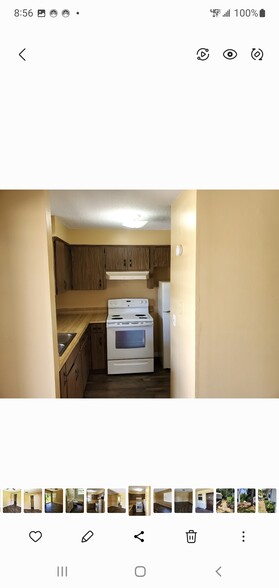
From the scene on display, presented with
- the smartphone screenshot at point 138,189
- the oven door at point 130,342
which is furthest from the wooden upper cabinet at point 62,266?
the smartphone screenshot at point 138,189

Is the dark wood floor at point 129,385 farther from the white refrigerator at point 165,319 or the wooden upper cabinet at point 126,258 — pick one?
the wooden upper cabinet at point 126,258

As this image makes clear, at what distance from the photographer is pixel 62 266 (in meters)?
2.99

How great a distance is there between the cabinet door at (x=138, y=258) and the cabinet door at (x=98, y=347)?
104 centimetres

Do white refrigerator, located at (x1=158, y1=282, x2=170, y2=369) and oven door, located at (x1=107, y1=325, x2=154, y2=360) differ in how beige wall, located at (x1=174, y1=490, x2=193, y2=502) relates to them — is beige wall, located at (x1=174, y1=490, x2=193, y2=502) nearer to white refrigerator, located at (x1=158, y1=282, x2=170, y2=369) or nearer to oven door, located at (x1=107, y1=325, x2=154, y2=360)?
oven door, located at (x1=107, y1=325, x2=154, y2=360)

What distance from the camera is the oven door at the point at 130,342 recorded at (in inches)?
129

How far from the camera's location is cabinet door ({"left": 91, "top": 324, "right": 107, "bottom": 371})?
3371 millimetres

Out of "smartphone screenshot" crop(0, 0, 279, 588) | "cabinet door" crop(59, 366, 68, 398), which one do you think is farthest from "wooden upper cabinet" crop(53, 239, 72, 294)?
"smartphone screenshot" crop(0, 0, 279, 588)

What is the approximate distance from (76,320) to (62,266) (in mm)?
861

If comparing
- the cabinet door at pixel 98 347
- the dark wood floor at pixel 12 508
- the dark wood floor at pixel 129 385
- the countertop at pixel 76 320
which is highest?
the dark wood floor at pixel 12 508

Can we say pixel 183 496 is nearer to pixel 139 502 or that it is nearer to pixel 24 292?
pixel 139 502
